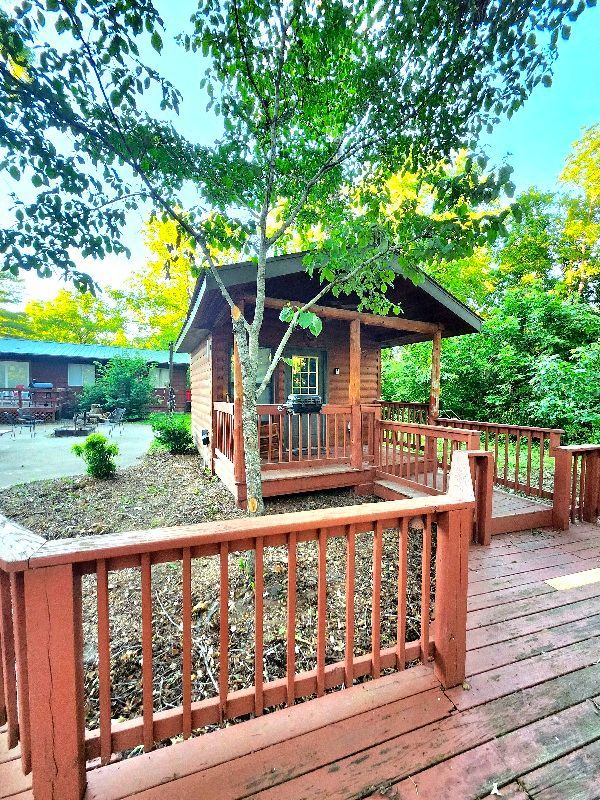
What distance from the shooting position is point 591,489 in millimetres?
4289

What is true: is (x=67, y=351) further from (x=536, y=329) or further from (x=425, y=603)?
(x=425, y=603)

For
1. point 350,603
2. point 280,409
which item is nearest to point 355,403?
point 280,409

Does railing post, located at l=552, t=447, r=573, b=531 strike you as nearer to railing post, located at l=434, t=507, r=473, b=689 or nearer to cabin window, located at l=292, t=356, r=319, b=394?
railing post, located at l=434, t=507, r=473, b=689

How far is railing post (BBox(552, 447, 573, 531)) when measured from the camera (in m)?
4.04

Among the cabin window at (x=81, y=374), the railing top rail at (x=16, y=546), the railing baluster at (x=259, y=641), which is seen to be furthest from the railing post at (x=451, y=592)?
the cabin window at (x=81, y=374)

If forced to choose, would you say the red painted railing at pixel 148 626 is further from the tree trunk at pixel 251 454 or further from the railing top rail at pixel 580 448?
the railing top rail at pixel 580 448

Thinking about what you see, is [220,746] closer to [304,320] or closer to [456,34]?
[304,320]

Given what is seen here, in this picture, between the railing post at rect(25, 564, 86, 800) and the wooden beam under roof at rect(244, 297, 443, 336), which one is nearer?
the railing post at rect(25, 564, 86, 800)

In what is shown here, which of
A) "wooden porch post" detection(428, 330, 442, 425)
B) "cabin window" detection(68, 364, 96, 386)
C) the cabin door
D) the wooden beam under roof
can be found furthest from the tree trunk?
"cabin window" detection(68, 364, 96, 386)

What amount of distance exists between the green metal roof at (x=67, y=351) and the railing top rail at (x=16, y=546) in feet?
66.8

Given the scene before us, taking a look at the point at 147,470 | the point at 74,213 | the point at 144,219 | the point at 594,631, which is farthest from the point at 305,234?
the point at 147,470

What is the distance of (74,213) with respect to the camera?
2977mm

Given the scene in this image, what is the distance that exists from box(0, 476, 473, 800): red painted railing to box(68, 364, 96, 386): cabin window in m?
21.6

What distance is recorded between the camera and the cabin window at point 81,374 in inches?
780
